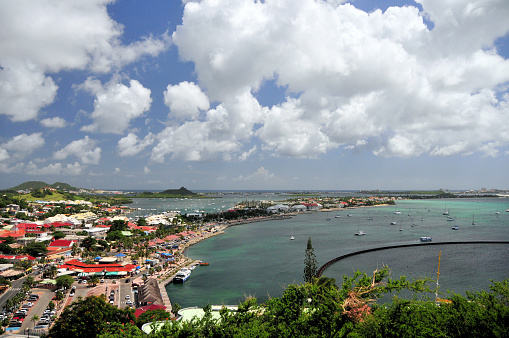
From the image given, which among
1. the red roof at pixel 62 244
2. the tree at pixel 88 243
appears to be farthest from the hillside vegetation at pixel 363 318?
the red roof at pixel 62 244

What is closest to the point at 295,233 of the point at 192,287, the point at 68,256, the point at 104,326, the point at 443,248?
the point at 443,248

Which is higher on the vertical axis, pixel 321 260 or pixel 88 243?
pixel 88 243

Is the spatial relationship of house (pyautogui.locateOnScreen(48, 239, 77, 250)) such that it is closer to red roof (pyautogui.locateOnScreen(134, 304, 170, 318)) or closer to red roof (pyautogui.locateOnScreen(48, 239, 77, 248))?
red roof (pyautogui.locateOnScreen(48, 239, 77, 248))

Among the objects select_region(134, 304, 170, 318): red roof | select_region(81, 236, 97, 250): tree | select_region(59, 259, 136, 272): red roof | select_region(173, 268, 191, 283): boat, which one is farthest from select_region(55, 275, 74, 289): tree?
select_region(81, 236, 97, 250): tree

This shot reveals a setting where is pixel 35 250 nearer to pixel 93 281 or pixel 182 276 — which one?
pixel 93 281

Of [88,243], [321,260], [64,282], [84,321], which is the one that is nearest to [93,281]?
[64,282]

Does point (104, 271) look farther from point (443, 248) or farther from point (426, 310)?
point (443, 248)

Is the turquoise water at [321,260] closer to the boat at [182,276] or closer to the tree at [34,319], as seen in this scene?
the boat at [182,276]
